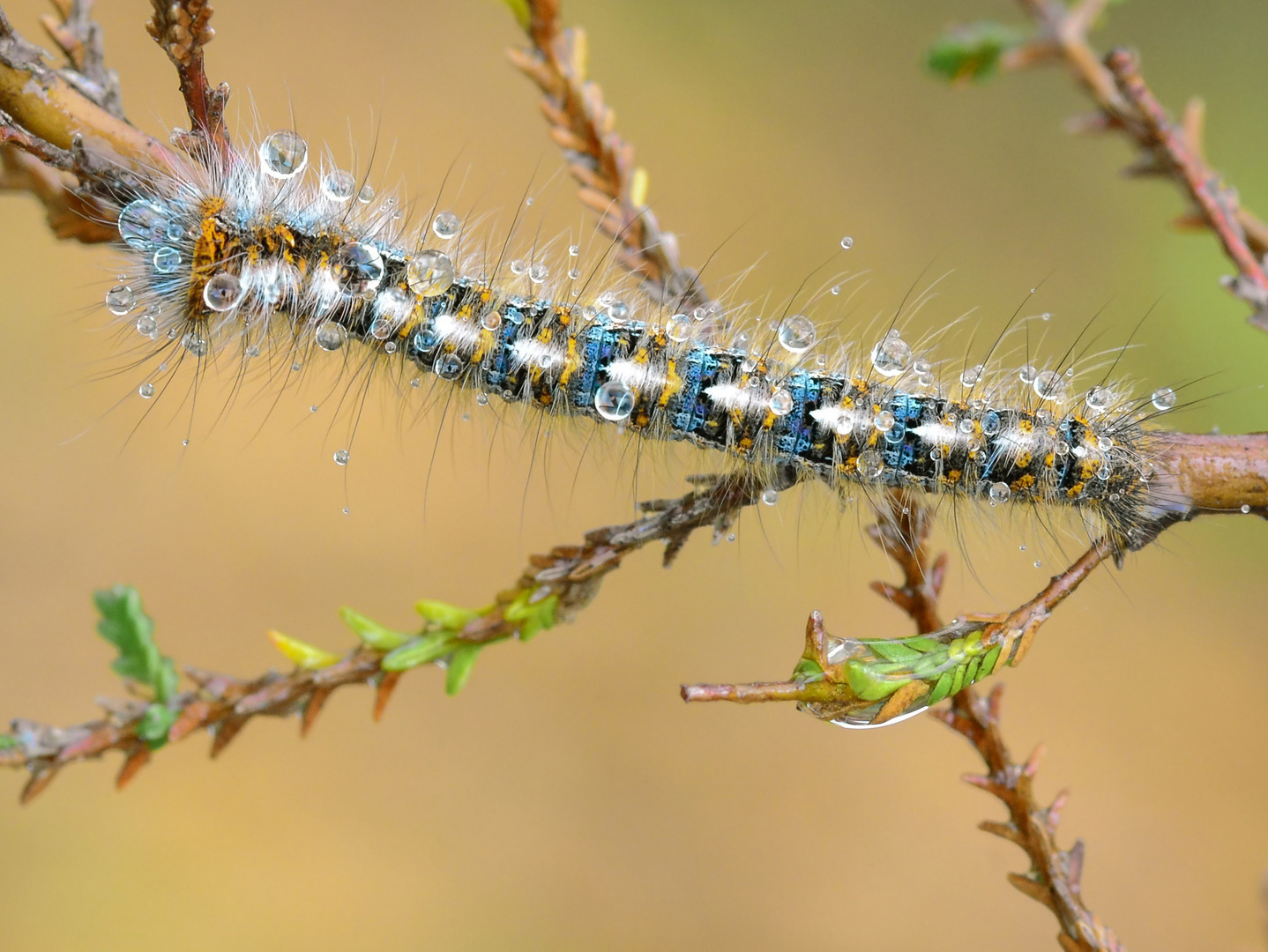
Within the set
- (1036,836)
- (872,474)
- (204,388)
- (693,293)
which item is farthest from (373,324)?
(204,388)

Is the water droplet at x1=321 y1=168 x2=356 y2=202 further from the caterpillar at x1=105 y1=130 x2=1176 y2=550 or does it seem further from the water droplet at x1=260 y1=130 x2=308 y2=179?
the water droplet at x1=260 y1=130 x2=308 y2=179

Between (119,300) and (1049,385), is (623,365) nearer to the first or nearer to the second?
(1049,385)

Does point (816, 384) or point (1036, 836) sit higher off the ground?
point (816, 384)

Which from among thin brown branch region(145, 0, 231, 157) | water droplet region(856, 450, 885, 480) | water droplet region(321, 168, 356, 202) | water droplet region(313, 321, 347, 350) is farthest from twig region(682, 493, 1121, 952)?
thin brown branch region(145, 0, 231, 157)

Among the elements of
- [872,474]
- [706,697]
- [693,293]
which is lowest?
[706,697]

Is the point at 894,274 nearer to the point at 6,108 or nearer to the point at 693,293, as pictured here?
the point at 693,293

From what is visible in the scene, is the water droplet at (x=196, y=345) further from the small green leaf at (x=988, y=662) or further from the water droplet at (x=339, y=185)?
the small green leaf at (x=988, y=662)
